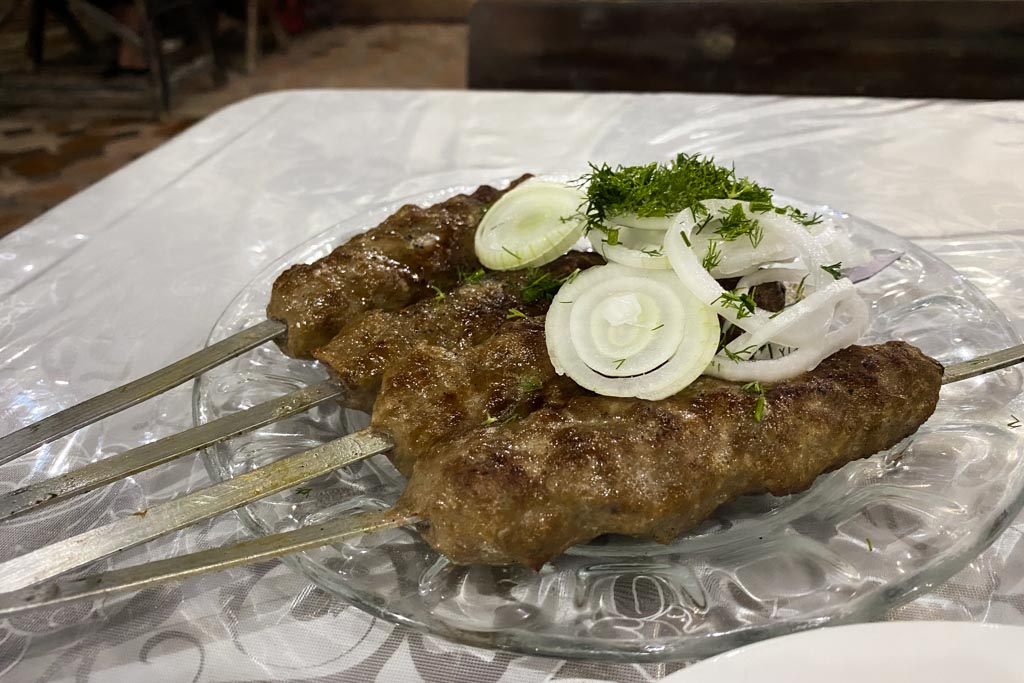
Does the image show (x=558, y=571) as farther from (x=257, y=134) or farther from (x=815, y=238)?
(x=257, y=134)

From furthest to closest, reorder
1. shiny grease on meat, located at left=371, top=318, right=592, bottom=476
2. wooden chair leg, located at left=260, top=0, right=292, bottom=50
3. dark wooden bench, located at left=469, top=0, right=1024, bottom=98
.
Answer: wooden chair leg, located at left=260, top=0, right=292, bottom=50 → dark wooden bench, located at left=469, top=0, right=1024, bottom=98 → shiny grease on meat, located at left=371, top=318, right=592, bottom=476

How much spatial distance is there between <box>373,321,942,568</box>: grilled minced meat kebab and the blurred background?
3.75m

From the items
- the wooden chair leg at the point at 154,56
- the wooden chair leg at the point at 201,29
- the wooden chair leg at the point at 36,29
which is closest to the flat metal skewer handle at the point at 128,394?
the wooden chair leg at the point at 154,56

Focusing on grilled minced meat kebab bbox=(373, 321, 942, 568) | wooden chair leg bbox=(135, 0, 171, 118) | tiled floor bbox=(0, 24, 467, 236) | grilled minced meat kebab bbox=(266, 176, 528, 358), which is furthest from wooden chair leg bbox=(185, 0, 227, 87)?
grilled minced meat kebab bbox=(373, 321, 942, 568)

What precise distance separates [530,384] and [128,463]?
3.01 ft

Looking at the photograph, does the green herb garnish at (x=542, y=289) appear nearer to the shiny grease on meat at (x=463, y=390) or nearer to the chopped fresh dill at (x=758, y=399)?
the shiny grease on meat at (x=463, y=390)

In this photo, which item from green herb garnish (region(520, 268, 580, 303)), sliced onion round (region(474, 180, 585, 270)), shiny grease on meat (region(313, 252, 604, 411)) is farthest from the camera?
sliced onion round (region(474, 180, 585, 270))

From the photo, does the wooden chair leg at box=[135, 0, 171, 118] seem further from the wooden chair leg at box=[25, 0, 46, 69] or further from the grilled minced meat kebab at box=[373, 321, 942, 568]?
the grilled minced meat kebab at box=[373, 321, 942, 568]

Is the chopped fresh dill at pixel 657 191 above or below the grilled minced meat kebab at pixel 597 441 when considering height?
above

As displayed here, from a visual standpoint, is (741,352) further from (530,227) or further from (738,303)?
(530,227)

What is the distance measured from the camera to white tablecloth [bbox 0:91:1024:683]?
1.45 meters

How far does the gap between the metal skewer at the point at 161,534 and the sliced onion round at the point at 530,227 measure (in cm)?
88

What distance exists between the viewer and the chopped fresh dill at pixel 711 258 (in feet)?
6.00

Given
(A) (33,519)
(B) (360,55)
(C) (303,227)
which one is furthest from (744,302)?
(B) (360,55)
